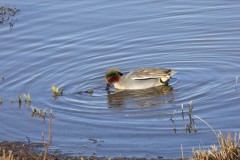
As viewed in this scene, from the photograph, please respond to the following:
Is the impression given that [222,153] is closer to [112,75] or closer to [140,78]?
[140,78]

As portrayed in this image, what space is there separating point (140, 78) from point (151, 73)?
23cm

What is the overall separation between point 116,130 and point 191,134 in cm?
124

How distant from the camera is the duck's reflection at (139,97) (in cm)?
1333

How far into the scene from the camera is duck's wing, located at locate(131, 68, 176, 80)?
46.5 feet

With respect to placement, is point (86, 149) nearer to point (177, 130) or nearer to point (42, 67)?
point (177, 130)

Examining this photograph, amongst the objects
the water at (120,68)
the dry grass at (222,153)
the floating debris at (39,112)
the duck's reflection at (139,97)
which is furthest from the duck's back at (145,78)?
the dry grass at (222,153)

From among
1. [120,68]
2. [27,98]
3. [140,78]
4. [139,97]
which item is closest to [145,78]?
[140,78]

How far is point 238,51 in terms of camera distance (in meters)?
15.1

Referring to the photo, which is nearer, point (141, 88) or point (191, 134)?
point (191, 134)

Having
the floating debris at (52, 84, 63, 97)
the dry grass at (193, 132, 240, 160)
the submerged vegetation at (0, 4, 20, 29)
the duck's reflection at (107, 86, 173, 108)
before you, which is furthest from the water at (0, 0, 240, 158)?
the dry grass at (193, 132, 240, 160)

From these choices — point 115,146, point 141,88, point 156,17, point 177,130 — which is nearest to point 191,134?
point 177,130

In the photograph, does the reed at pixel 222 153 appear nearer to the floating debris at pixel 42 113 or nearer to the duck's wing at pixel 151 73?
the floating debris at pixel 42 113

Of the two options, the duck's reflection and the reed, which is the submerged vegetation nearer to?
the duck's reflection

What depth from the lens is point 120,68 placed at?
15.3 meters
